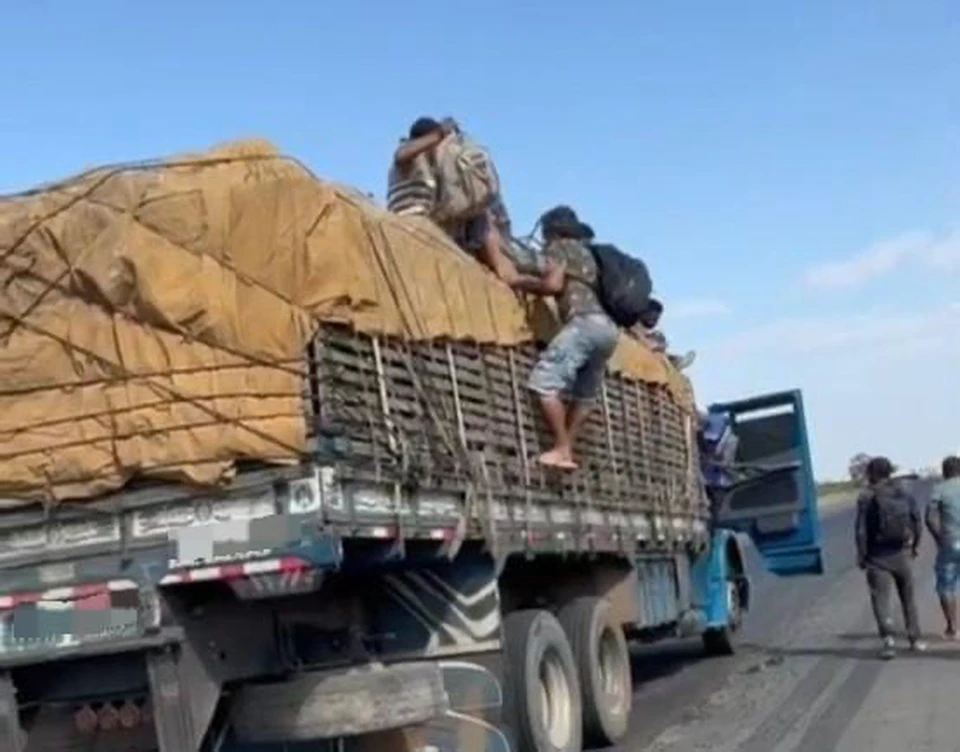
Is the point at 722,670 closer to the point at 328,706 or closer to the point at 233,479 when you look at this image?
the point at 328,706

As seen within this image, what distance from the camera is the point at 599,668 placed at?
10.5 m

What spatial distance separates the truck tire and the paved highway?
20 centimetres

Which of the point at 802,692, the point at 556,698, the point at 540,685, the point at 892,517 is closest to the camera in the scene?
the point at 540,685

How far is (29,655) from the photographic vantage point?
7055mm

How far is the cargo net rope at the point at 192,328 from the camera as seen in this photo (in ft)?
23.0

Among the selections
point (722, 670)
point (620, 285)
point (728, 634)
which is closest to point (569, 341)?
point (620, 285)

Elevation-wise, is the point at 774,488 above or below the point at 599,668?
above

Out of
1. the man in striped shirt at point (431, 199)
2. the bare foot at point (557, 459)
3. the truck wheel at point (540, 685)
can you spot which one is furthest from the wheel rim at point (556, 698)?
the man in striped shirt at point (431, 199)

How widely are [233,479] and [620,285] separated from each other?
14.8 feet

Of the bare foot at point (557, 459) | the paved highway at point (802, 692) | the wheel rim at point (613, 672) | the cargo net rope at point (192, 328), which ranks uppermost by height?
the cargo net rope at point (192, 328)

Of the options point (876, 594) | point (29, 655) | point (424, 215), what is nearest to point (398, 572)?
point (29, 655)

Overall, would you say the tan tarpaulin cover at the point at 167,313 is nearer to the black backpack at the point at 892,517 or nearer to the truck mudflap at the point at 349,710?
the truck mudflap at the point at 349,710

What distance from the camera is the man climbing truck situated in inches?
272

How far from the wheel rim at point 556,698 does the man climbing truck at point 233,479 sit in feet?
3.10
